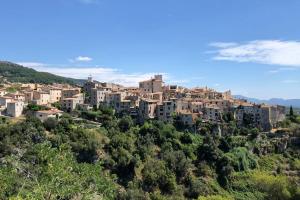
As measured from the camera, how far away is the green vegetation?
48.9 metres

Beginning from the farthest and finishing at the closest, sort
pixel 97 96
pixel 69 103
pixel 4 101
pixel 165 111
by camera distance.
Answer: pixel 97 96 < pixel 69 103 < pixel 165 111 < pixel 4 101

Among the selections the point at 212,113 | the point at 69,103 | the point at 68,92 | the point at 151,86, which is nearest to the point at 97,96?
the point at 69,103

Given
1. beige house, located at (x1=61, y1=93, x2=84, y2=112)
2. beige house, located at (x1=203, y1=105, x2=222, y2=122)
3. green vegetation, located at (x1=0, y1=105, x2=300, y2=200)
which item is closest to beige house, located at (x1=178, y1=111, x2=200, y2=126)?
green vegetation, located at (x1=0, y1=105, x2=300, y2=200)

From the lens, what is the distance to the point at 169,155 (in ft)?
185

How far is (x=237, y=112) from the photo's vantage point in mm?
74562

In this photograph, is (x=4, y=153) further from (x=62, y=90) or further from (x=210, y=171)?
(x=62, y=90)

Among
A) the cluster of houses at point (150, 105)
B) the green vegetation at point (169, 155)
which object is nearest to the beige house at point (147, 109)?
the cluster of houses at point (150, 105)

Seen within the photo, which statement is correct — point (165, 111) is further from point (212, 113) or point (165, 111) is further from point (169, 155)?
point (169, 155)

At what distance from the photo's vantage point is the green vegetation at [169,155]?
4894cm

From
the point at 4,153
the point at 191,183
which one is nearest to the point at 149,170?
the point at 191,183

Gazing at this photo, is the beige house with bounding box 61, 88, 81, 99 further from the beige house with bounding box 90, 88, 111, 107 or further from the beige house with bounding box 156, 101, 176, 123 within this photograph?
the beige house with bounding box 156, 101, 176, 123

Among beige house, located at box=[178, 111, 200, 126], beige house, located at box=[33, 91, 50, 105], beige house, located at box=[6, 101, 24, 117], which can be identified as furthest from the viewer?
beige house, located at box=[33, 91, 50, 105]

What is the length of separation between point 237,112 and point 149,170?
28.2 m

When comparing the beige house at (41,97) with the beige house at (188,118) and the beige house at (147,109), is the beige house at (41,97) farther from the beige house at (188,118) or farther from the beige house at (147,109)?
the beige house at (188,118)
